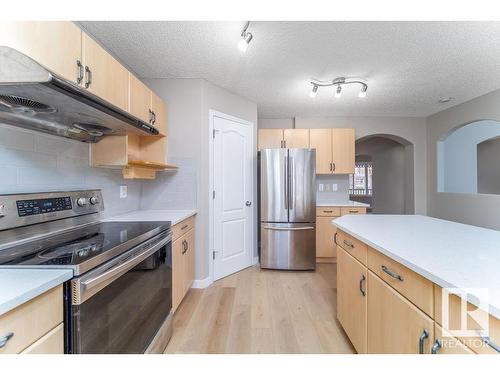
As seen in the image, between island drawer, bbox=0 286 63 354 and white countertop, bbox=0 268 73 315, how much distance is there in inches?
1.2

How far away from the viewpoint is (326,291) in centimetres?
257

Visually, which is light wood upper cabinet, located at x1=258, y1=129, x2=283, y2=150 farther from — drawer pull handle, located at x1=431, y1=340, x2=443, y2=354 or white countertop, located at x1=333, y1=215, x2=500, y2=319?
drawer pull handle, located at x1=431, y1=340, x2=443, y2=354

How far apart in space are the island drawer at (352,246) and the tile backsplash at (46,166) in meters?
1.94

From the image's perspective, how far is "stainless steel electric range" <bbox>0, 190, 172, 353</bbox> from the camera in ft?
2.90

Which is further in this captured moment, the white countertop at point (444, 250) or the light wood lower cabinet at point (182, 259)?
the light wood lower cabinet at point (182, 259)

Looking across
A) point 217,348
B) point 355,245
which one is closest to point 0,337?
point 217,348

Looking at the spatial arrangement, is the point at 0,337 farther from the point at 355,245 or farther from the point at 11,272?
the point at 355,245

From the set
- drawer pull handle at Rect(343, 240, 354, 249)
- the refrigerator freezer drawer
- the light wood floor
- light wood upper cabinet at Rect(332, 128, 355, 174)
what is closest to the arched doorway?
light wood upper cabinet at Rect(332, 128, 355, 174)

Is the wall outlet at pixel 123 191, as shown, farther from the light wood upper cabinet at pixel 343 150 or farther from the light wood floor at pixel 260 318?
the light wood upper cabinet at pixel 343 150

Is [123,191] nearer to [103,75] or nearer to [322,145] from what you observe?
[103,75]

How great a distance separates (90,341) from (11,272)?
383 mm

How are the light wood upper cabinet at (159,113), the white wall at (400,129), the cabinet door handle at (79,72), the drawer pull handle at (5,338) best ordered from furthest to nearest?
the white wall at (400,129) → the light wood upper cabinet at (159,113) → the cabinet door handle at (79,72) → the drawer pull handle at (5,338)

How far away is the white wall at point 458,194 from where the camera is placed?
310 centimetres

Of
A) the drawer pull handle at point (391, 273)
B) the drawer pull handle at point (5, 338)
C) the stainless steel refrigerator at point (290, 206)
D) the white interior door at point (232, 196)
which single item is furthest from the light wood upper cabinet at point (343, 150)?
the drawer pull handle at point (5, 338)
